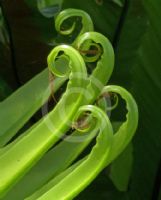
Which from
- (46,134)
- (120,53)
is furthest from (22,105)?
(120,53)

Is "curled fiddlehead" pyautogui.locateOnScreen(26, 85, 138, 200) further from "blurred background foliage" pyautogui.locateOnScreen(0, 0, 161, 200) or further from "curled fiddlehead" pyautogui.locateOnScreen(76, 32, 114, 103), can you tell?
"blurred background foliage" pyautogui.locateOnScreen(0, 0, 161, 200)

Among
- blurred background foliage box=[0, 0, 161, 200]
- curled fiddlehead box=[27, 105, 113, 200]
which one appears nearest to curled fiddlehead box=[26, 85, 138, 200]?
curled fiddlehead box=[27, 105, 113, 200]

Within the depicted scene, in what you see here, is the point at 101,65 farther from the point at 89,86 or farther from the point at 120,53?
the point at 120,53

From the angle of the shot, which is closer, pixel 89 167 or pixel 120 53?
pixel 89 167

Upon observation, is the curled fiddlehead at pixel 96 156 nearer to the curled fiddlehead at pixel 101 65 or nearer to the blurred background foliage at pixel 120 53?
the curled fiddlehead at pixel 101 65

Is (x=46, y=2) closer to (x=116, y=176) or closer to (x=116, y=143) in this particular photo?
(x=116, y=176)
